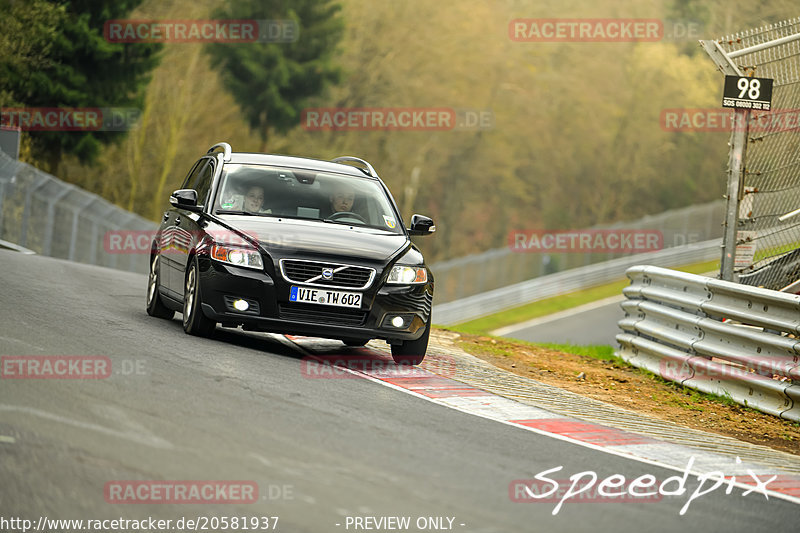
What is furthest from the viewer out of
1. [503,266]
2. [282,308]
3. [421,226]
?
[503,266]

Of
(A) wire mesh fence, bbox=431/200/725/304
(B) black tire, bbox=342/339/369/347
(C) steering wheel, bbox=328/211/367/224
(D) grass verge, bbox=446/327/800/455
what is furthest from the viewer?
(A) wire mesh fence, bbox=431/200/725/304

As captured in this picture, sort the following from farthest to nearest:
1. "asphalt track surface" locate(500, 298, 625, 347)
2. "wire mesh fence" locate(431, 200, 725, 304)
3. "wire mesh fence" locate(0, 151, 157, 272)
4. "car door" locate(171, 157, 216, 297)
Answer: "wire mesh fence" locate(431, 200, 725, 304) → "asphalt track surface" locate(500, 298, 625, 347) → "wire mesh fence" locate(0, 151, 157, 272) → "car door" locate(171, 157, 216, 297)

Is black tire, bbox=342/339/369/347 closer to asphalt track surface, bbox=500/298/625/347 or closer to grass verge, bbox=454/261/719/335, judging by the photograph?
asphalt track surface, bbox=500/298/625/347

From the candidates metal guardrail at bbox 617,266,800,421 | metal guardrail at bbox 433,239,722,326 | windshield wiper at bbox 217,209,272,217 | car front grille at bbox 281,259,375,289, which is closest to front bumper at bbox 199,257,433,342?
car front grille at bbox 281,259,375,289

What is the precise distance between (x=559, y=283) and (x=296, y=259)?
1536 inches

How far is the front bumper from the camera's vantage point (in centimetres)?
989

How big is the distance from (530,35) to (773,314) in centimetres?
6240

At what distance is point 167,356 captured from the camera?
30.1ft

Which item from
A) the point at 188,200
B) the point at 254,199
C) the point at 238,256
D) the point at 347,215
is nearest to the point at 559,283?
the point at 347,215

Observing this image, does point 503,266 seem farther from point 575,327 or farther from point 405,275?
point 405,275

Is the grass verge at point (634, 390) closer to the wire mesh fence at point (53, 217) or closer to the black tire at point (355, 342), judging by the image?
the black tire at point (355, 342)

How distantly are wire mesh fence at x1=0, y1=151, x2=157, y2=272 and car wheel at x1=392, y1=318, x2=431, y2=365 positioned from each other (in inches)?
607

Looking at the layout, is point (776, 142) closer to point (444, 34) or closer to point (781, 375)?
point (781, 375)

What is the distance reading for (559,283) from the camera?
158ft
